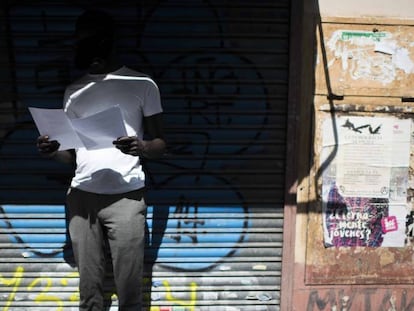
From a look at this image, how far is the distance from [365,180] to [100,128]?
A: 2.05 metres

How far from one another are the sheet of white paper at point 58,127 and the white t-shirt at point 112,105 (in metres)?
0.17

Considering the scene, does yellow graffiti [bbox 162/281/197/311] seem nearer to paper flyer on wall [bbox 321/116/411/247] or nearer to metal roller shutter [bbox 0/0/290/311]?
metal roller shutter [bbox 0/0/290/311]

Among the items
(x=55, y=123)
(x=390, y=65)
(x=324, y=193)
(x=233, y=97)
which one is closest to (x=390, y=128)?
(x=390, y=65)

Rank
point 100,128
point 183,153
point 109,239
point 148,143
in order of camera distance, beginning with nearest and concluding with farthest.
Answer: point 100,128
point 148,143
point 109,239
point 183,153

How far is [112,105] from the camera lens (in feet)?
9.55

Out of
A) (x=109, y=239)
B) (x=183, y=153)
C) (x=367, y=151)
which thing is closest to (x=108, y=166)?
(x=109, y=239)

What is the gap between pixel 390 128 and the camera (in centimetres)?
361

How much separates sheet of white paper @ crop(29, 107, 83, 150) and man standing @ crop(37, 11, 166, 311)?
0.05m

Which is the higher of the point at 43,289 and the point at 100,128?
the point at 100,128

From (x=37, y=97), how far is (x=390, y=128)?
8.51ft

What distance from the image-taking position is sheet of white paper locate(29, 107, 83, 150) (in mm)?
2748

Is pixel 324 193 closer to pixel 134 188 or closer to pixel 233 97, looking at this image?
pixel 233 97

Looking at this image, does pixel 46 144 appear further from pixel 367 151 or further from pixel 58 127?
pixel 367 151

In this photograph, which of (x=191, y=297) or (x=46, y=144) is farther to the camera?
(x=191, y=297)
